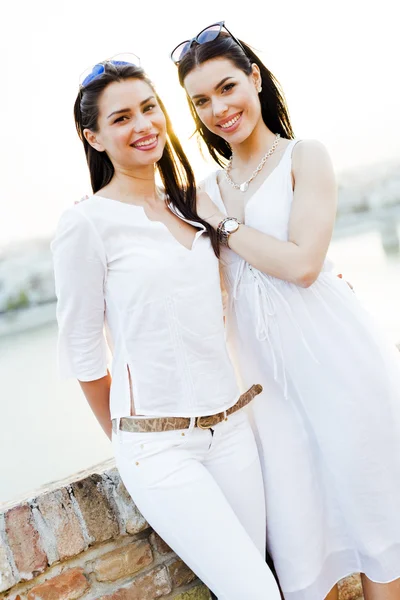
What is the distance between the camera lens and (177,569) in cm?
197

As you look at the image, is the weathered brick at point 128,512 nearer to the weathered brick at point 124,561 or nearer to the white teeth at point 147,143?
the weathered brick at point 124,561

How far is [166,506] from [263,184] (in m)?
1.03

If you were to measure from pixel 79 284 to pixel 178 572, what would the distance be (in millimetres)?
972

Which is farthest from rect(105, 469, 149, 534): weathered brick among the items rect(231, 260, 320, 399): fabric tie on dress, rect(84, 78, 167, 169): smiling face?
rect(84, 78, 167, 169): smiling face

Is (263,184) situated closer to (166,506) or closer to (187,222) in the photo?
(187,222)

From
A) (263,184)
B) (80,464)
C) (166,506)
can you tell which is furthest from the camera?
(80,464)

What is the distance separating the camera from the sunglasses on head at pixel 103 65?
1814mm

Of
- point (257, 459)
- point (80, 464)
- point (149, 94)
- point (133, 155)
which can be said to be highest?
point (149, 94)

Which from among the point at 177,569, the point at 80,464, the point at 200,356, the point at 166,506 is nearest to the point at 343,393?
the point at 200,356

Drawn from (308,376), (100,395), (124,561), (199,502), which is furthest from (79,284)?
(124,561)

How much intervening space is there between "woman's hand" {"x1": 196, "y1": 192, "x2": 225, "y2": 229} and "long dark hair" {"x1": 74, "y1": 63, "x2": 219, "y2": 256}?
2cm

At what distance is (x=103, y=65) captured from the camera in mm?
1816

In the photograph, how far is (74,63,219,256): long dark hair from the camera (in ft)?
5.98

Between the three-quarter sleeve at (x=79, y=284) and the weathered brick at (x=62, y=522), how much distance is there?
423 millimetres
